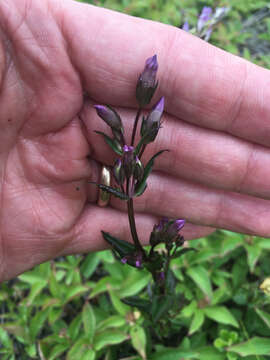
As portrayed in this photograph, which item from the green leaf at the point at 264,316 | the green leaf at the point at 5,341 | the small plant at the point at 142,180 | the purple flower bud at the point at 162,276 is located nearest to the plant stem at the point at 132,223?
the small plant at the point at 142,180

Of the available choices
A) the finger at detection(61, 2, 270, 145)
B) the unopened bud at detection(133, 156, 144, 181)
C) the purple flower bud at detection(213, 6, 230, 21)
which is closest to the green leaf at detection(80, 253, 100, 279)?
the unopened bud at detection(133, 156, 144, 181)

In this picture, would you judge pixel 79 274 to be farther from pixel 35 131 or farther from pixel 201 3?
pixel 201 3

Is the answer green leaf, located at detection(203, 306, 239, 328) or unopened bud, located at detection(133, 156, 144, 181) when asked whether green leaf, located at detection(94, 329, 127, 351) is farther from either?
unopened bud, located at detection(133, 156, 144, 181)

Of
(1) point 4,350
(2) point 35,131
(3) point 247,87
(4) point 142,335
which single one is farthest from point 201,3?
(1) point 4,350

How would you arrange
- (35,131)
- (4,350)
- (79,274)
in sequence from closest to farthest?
(35,131) < (4,350) < (79,274)

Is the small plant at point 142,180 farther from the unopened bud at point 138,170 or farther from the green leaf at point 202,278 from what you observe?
the green leaf at point 202,278

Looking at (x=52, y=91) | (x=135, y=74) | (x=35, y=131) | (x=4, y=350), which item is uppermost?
(x=135, y=74)

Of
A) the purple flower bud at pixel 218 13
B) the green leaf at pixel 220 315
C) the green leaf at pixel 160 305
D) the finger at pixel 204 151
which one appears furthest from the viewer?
the purple flower bud at pixel 218 13
